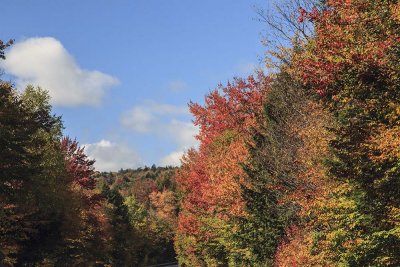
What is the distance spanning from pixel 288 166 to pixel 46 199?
61.8 ft

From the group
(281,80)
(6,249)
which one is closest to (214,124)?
(281,80)

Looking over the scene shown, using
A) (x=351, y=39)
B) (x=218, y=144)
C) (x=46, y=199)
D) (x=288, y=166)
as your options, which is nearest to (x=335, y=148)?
(x=351, y=39)

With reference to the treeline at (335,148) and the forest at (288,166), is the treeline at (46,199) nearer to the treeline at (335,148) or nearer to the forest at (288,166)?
the forest at (288,166)

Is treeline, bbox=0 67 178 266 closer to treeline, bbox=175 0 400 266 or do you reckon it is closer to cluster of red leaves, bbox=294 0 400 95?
treeline, bbox=175 0 400 266

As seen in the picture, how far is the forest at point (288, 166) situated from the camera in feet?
42.4

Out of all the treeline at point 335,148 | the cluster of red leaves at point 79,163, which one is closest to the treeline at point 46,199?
the cluster of red leaves at point 79,163

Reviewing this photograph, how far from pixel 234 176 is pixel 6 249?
15.2 meters

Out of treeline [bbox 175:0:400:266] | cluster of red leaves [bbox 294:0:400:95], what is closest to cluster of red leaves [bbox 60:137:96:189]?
treeline [bbox 175:0:400:266]

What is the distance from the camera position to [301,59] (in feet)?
49.2

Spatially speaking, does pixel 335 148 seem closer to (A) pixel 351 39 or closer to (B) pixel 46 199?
(A) pixel 351 39

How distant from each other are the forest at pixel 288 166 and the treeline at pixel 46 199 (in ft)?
0.42

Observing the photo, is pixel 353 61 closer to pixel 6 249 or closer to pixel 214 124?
pixel 6 249

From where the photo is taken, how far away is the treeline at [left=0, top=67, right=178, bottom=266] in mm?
23547

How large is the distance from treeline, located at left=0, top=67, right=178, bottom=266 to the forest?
13 cm
